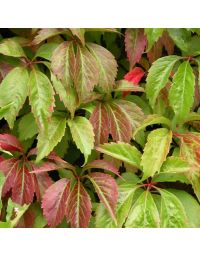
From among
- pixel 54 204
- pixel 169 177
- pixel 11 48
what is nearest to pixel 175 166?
pixel 169 177

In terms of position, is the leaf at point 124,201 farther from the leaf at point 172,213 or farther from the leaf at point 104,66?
the leaf at point 104,66

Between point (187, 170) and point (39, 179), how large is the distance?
14.5 inches

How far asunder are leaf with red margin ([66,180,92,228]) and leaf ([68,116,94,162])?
11 centimetres

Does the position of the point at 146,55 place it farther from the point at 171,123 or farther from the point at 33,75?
the point at 33,75

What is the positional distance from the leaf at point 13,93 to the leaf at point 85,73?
0.43 ft

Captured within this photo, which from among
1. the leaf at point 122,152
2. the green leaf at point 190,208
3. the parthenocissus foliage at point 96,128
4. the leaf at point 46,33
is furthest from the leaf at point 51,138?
the green leaf at point 190,208

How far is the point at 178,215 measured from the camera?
115 cm

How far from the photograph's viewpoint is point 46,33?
1.23 m

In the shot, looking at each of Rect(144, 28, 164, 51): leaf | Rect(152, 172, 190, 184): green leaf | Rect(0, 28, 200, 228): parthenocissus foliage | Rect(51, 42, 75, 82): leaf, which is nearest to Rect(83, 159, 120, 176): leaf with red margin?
Rect(0, 28, 200, 228): parthenocissus foliage

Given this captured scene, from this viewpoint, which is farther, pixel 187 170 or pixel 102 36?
pixel 102 36

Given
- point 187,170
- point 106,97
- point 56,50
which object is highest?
point 56,50

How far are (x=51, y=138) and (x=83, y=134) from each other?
80 millimetres

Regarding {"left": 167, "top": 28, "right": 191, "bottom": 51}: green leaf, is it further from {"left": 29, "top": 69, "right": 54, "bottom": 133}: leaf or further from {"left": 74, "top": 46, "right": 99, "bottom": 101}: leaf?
{"left": 29, "top": 69, "right": 54, "bottom": 133}: leaf

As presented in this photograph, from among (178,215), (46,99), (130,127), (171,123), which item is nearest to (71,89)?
(46,99)
